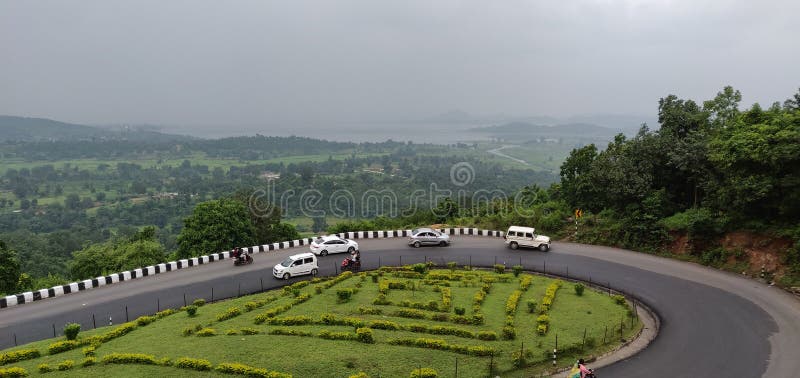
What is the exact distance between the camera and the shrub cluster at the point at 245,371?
17391 millimetres

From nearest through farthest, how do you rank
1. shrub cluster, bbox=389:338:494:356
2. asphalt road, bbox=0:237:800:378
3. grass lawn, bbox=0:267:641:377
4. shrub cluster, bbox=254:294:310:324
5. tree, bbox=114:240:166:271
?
1. grass lawn, bbox=0:267:641:377
2. shrub cluster, bbox=389:338:494:356
3. asphalt road, bbox=0:237:800:378
4. shrub cluster, bbox=254:294:310:324
5. tree, bbox=114:240:166:271

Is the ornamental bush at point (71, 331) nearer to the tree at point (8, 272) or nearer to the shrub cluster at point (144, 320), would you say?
the shrub cluster at point (144, 320)

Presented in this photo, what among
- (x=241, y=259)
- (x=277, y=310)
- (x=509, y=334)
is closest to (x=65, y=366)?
(x=277, y=310)

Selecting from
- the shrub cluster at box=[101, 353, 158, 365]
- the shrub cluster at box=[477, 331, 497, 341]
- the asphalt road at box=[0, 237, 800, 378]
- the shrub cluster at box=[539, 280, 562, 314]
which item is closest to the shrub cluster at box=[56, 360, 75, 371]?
the shrub cluster at box=[101, 353, 158, 365]

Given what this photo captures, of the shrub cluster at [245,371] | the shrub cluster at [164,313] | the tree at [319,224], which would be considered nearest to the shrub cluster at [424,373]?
the shrub cluster at [245,371]

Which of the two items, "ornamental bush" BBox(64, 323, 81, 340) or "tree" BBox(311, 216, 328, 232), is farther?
"tree" BBox(311, 216, 328, 232)

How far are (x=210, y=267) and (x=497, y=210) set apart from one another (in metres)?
27.8

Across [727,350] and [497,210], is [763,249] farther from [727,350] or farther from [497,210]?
[497,210]

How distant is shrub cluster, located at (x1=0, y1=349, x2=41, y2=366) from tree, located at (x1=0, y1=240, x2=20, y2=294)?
53.5ft

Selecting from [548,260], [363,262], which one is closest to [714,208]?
[548,260]

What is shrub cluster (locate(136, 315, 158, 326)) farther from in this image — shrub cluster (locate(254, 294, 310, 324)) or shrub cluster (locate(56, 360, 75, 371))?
shrub cluster (locate(254, 294, 310, 324))

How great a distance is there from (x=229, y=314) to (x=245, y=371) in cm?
636

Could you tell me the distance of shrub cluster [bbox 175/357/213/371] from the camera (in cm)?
1806

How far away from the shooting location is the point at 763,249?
29.4 m
